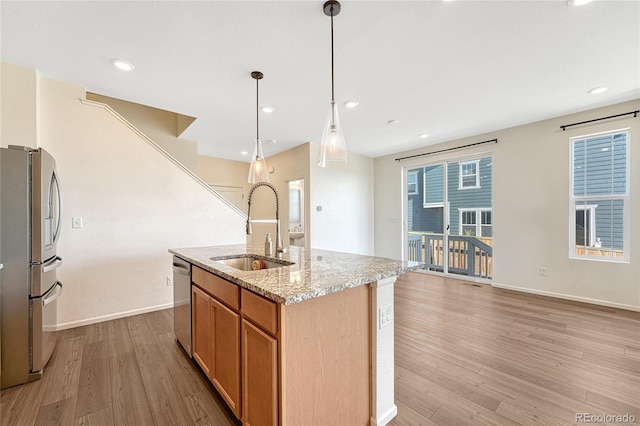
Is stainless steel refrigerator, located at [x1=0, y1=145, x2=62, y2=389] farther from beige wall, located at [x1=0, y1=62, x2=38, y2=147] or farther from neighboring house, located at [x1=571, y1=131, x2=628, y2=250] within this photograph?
neighboring house, located at [x1=571, y1=131, x2=628, y2=250]

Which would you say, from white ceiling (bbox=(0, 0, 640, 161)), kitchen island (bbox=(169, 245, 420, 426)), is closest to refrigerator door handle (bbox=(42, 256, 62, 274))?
kitchen island (bbox=(169, 245, 420, 426))

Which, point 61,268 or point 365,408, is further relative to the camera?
point 61,268

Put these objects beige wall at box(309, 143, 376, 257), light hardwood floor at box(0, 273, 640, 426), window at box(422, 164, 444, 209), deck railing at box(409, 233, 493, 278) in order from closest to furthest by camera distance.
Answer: light hardwood floor at box(0, 273, 640, 426) < deck railing at box(409, 233, 493, 278) < beige wall at box(309, 143, 376, 257) < window at box(422, 164, 444, 209)

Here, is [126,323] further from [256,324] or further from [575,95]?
[575,95]

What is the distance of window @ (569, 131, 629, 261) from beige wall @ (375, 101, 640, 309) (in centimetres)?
9

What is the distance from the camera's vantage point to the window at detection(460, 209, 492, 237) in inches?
184

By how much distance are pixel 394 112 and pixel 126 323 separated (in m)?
4.22

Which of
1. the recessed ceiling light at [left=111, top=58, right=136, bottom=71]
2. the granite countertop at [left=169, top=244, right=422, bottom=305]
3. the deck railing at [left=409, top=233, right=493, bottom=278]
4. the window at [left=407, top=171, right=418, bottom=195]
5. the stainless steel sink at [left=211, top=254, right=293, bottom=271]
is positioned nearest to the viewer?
the granite countertop at [left=169, top=244, right=422, bottom=305]

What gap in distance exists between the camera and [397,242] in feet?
19.6

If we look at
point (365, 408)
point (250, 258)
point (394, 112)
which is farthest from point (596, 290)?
point (250, 258)

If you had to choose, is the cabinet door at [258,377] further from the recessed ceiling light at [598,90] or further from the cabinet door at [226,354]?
the recessed ceiling light at [598,90]

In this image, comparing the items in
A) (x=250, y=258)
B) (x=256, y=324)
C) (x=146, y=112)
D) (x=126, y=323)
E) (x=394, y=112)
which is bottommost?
(x=126, y=323)

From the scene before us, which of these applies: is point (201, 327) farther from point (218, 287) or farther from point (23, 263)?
point (23, 263)

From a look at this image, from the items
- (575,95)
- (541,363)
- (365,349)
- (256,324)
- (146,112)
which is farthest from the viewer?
(146,112)
